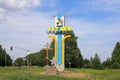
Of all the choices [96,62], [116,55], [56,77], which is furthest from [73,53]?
[56,77]

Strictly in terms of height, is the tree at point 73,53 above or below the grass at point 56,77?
above

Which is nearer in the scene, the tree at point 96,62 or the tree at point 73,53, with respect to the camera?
the tree at point 96,62

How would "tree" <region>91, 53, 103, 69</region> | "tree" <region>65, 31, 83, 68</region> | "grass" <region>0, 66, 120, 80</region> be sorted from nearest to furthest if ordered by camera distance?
"grass" <region>0, 66, 120, 80</region>, "tree" <region>91, 53, 103, 69</region>, "tree" <region>65, 31, 83, 68</region>

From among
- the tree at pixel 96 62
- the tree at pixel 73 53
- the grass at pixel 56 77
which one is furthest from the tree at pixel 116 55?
the grass at pixel 56 77

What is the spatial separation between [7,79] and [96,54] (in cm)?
7623

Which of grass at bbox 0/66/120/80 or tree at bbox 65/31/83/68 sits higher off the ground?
tree at bbox 65/31/83/68

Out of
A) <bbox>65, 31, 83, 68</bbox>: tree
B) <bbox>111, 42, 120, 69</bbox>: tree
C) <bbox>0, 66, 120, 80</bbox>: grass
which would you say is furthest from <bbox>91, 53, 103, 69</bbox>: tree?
<bbox>0, 66, 120, 80</bbox>: grass

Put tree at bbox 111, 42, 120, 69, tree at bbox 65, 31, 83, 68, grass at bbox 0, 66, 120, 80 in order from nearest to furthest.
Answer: grass at bbox 0, 66, 120, 80 → tree at bbox 111, 42, 120, 69 → tree at bbox 65, 31, 83, 68

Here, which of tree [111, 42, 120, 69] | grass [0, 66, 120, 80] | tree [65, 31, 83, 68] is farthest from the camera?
tree [65, 31, 83, 68]

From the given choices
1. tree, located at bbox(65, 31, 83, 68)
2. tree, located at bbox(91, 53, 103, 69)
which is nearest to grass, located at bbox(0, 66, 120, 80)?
tree, located at bbox(91, 53, 103, 69)

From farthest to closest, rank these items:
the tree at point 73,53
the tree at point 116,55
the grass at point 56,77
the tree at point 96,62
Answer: the tree at point 73,53 → the tree at point 116,55 → the tree at point 96,62 → the grass at point 56,77

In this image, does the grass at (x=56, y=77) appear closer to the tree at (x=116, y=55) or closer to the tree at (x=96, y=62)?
the tree at (x=96, y=62)

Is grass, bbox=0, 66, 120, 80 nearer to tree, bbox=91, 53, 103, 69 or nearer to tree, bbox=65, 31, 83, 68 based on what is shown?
tree, bbox=91, 53, 103, 69

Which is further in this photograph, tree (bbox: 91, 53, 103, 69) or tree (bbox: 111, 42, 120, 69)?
tree (bbox: 111, 42, 120, 69)
